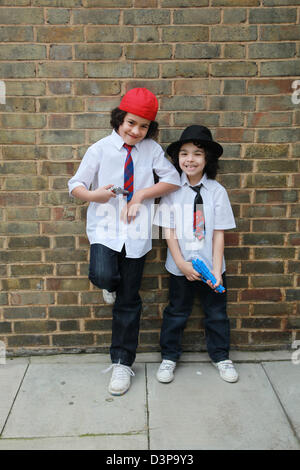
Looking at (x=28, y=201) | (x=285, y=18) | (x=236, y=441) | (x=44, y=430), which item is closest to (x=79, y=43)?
(x=28, y=201)

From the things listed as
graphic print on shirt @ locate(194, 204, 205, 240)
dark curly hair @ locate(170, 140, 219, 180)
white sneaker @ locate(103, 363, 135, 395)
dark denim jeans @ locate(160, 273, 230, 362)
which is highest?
dark curly hair @ locate(170, 140, 219, 180)

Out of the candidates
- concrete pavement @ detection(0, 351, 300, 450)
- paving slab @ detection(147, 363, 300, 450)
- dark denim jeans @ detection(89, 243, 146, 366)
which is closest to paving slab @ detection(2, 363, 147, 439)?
concrete pavement @ detection(0, 351, 300, 450)

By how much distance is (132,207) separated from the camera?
2549mm

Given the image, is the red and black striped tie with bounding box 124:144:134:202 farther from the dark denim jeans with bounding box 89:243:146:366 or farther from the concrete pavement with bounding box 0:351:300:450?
the concrete pavement with bounding box 0:351:300:450

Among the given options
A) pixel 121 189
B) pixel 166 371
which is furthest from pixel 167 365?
pixel 121 189

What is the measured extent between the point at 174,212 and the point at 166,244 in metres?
0.32

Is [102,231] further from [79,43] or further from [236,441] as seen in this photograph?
[236,441]

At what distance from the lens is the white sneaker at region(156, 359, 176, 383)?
8.93 feet

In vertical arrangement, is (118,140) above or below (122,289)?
above

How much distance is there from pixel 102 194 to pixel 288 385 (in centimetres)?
169

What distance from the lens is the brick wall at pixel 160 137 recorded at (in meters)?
2.67

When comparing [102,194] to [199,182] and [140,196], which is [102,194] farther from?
[199,182]

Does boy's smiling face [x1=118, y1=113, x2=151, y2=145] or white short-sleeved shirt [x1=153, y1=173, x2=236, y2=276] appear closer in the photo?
boy's smiling face [x1=118, y1=113, x2=151, y2=145]

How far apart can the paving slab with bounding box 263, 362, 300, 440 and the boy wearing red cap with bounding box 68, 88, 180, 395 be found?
950mm
